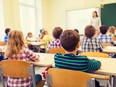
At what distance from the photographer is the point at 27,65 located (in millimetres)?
1884

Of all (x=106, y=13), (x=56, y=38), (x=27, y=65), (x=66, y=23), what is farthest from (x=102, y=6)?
(x=27, y=65)

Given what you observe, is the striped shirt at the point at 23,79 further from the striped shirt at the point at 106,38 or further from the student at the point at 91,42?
the striped shirt at the point at 106,38

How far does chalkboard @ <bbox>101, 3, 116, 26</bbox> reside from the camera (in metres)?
6.79

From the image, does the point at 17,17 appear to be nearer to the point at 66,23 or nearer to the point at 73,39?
the point at 66,23

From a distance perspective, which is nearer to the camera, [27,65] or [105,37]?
[27,65]

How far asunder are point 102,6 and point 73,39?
5.89 metres

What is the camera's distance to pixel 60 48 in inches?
116

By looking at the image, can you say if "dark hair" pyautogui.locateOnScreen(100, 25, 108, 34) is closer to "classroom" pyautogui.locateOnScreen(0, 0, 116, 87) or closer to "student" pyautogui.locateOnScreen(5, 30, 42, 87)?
"classroom" pyautogui.locateOnScreen(0, 0, 116, 87)

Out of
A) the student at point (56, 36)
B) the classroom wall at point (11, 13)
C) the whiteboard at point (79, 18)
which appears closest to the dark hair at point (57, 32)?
the student at point (56, 36)

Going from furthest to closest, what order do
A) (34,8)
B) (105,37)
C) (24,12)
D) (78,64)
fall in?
(34,8), (24,12), (105,37), (78,64)

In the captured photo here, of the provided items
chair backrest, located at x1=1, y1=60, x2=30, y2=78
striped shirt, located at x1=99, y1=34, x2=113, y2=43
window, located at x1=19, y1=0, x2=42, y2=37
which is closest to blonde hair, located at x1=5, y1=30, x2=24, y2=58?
chair backrest, located at x1=1, y1=60, x2=30, y2=78

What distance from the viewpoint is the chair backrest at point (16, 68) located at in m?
1.88

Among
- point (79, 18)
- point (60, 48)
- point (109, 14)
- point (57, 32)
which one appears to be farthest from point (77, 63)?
point (79, 18)

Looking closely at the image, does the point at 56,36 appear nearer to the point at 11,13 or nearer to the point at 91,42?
the point at 91,42
